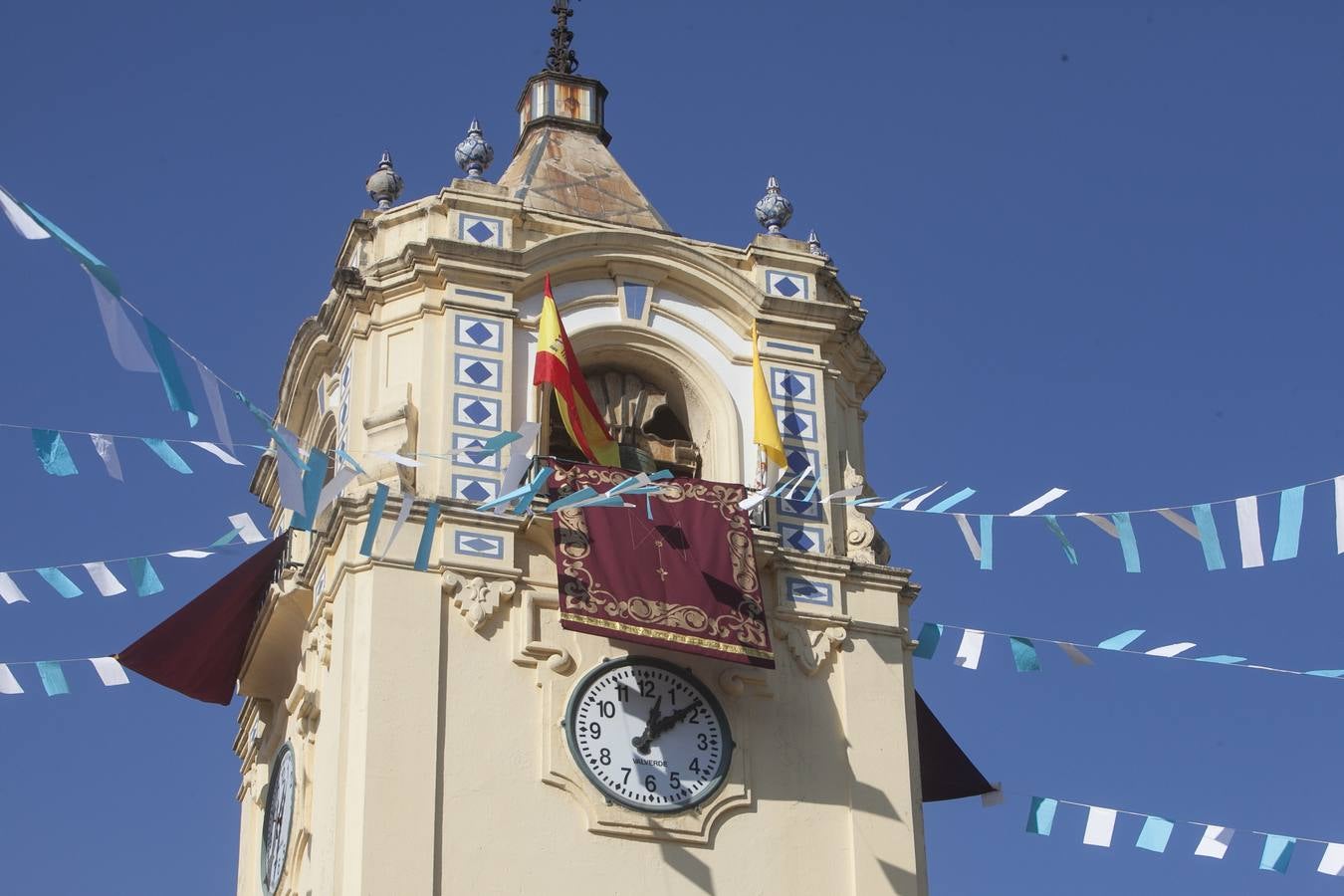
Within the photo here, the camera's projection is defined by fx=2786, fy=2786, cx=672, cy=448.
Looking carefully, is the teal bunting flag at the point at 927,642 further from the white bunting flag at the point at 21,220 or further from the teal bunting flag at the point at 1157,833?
the white bunting flag at the point at 21,220

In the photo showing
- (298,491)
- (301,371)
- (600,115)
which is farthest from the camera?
(600,115)

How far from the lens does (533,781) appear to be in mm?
23109

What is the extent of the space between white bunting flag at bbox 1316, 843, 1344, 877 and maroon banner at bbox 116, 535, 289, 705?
984cm

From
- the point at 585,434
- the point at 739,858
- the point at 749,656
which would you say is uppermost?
the point at 585,434

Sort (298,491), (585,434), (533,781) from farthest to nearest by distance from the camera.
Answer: (585,434) < (533,781) < (298,491)

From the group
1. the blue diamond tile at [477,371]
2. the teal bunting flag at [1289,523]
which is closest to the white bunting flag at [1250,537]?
the teal bunting flag at [1289,523]

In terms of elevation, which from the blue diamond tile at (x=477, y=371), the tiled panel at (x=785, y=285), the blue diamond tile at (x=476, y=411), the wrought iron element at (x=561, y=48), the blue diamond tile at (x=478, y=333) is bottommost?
the blue diamond tile at (x=476, y=411)

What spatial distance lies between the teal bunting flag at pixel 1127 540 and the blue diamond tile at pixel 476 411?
5907 mm

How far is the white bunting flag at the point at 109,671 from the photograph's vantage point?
78.0 feet

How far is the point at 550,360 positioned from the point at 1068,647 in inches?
206

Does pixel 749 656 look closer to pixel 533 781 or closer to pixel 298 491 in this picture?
pixel 533 781

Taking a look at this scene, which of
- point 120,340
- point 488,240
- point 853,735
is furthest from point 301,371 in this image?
point 120,340

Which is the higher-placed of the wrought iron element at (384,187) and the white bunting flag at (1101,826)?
the wrought iron element at (384,187)

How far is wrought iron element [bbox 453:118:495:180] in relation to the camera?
87.2ft
